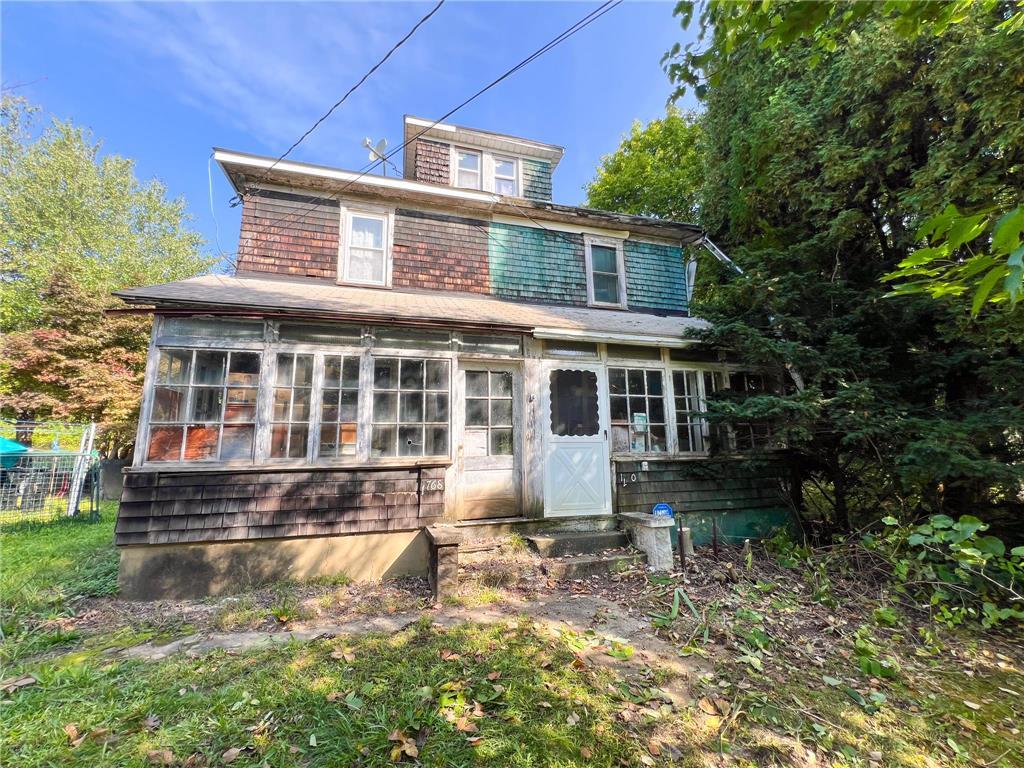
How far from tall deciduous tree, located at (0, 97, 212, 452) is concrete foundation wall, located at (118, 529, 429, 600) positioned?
842cm

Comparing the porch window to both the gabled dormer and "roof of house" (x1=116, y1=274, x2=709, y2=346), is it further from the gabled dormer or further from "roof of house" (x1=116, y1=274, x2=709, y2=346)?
the gabled dormer

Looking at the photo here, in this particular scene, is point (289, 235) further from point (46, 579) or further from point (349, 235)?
point (46, 579)

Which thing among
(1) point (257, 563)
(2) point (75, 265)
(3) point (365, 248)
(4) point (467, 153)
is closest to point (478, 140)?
(4) point (467, 153)

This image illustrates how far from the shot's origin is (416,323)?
18.1 feet

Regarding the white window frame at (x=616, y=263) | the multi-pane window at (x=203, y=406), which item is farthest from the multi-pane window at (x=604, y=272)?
the multi-pane window at (x=203, y=406)

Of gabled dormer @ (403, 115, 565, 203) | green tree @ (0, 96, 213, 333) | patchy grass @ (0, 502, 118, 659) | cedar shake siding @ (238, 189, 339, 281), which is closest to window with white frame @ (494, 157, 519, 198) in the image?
gabled dormer @ (403, 115, 565, 203)

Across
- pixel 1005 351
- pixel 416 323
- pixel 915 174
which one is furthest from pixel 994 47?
pixel 416 323

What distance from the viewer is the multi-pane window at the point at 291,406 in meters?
5.10

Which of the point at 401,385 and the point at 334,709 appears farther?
the point at 401,385

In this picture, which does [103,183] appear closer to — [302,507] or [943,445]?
[302,507]

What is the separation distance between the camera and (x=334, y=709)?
8.47 feet

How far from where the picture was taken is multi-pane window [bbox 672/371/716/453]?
6883 mm

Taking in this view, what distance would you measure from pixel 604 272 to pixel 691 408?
11.3 feet

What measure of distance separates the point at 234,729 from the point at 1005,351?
29.1ft
